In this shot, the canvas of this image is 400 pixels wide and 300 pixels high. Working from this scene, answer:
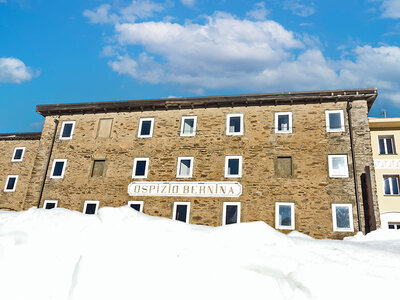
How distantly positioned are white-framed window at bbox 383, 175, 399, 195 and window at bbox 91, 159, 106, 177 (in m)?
16.6

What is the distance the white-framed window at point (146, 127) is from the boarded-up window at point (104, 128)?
1.94 metres

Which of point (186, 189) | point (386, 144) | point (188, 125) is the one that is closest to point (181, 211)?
point (186, 189)

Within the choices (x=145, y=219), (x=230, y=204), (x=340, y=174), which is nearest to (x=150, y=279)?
(x=145, y=219)

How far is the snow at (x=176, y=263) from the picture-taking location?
2.48 m

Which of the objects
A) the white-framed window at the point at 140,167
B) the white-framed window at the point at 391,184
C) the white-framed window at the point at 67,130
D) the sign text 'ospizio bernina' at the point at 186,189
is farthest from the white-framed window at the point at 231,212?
the white-framed window at the point at 67,130

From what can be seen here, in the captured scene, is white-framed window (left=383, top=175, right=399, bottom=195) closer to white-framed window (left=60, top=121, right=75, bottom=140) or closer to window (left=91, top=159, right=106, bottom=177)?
window (left=91, top=159, right=106, bottom=177)

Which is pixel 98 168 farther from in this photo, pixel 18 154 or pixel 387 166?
pixel 387 166

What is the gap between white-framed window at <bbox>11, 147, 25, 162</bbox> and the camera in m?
24.7

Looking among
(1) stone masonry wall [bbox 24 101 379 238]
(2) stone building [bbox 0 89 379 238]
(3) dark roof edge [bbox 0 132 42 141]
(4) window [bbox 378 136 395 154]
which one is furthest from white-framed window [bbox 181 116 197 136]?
(3) dark roof edge [bbox 0 132 42 141]

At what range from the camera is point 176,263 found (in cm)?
273

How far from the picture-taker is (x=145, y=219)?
10.5 feet

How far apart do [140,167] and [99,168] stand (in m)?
2.54

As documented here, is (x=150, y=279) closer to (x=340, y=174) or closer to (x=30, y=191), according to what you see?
(x=340, y=174)

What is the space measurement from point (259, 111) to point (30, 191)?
1404cm
